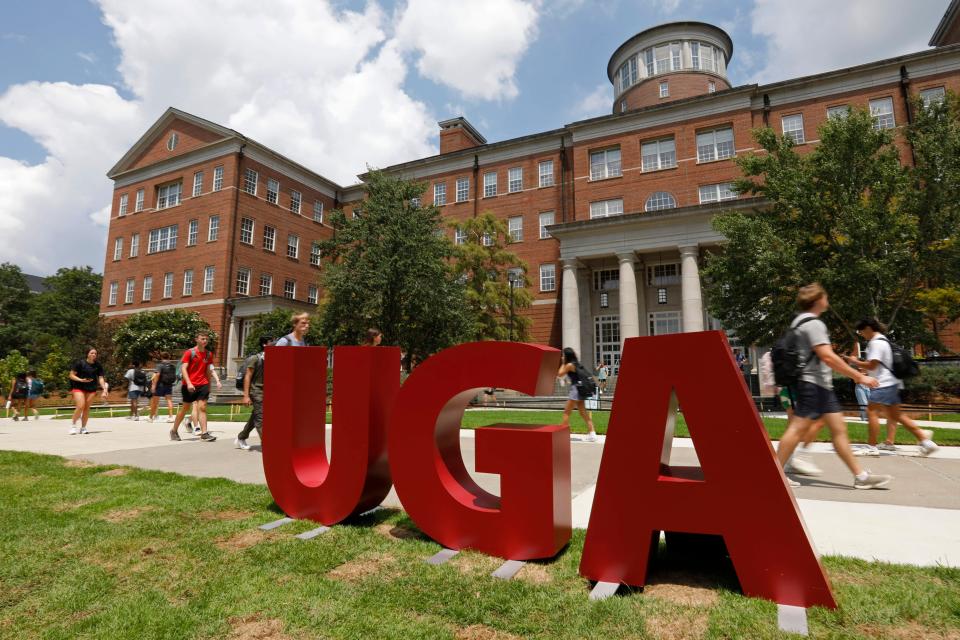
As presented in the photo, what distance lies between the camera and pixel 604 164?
1233 inches

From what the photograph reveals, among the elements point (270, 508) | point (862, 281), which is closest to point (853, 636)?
point (270, 508)

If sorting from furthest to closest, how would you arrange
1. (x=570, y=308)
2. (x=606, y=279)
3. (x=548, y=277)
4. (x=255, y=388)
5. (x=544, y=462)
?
(x=548, y=277), (x=606, y=279), (x=570, y=308), (x=255, y=388), (x=544, y=462)

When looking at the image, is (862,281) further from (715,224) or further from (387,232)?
(387,232)

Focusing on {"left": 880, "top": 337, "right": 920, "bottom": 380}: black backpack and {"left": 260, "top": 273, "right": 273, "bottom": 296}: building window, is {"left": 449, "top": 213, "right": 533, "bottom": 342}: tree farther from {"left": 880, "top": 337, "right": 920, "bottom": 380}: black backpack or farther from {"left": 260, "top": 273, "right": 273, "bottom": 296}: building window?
{"left": 880, "top": 337, "right": 920, "bottom": 380}: black backpack

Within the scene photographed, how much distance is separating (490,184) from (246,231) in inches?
692

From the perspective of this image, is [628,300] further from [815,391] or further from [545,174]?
[815,391]

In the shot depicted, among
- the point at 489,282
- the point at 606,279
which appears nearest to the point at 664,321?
the point at 606,279

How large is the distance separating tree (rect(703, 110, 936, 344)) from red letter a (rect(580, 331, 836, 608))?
51.7 ft

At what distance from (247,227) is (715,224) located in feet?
100

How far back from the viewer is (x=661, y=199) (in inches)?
1163

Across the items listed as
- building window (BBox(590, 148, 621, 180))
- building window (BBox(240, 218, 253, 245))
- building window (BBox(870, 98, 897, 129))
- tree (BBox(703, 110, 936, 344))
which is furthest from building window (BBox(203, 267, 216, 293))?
building window (BBox(870, 98, 897, 129))

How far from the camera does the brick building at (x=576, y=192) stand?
26.3 meters

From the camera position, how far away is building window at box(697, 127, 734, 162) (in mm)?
28359

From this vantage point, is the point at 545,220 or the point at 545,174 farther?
the point at 545,174
